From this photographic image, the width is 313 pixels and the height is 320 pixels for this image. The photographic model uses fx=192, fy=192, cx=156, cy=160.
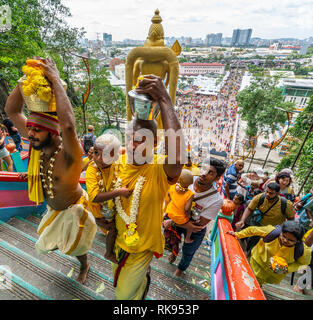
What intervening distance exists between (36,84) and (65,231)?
4.98 feet

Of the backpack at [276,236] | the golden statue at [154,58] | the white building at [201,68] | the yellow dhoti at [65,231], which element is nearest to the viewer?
the yellow dhoti at [65,231]

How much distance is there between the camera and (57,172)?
1883mm

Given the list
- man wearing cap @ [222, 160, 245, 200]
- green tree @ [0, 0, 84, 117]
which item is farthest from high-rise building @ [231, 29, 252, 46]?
man wearing cap @ [222, 160, 245, 200]

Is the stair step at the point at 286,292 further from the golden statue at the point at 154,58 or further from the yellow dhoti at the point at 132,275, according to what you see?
the golden statue at the point at 154,58

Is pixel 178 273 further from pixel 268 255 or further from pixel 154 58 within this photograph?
pixel 154 58

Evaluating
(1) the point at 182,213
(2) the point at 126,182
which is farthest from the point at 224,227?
(2) the point at 126,182

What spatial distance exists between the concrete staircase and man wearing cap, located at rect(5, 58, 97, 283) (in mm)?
205

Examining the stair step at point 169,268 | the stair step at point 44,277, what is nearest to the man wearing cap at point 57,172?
the stair step at point 44,277

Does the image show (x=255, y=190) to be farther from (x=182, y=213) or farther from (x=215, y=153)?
(x=215, y=153)

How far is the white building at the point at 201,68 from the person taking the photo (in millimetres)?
80062

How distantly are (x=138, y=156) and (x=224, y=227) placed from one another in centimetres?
173

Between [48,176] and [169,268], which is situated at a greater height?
[48,176]

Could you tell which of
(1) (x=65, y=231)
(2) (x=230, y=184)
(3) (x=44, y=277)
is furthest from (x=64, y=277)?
(2) (x=230, y=184)

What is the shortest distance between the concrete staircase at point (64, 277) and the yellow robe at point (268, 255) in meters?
0.47
